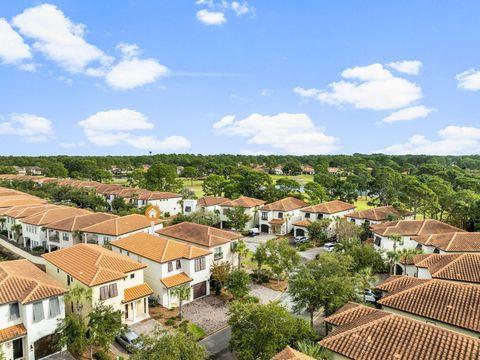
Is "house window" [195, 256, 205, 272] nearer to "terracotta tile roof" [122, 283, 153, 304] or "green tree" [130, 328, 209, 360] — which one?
"terracotta tile roof" [122, 283, 153, 304]

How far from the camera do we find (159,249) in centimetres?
3631

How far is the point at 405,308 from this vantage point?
22781 millimetres

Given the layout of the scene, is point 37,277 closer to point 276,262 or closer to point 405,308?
point 276,262

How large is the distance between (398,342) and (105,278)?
22.6m

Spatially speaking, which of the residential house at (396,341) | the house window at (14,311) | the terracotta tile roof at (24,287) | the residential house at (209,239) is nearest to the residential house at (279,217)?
the residential house at (209,239)

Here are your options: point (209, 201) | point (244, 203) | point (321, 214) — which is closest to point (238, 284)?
point (321, 214)

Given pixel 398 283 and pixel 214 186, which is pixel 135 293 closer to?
pixel 398 283

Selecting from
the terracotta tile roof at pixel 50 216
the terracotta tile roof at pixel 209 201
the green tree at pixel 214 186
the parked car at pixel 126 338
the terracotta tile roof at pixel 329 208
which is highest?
the green tree at pixel 214 186

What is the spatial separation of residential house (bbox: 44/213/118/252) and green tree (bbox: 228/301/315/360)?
108ft

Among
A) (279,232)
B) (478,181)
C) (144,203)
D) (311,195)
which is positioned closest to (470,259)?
(279,232)

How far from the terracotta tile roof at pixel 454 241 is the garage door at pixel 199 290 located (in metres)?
27.8

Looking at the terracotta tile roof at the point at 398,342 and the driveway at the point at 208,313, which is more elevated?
the terracotta tile roof at the point at 398,342

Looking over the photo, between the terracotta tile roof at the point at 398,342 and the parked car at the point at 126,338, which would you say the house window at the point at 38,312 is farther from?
the terracotta tile roof at the point at 398,342

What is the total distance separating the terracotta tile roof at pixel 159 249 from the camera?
115ft
